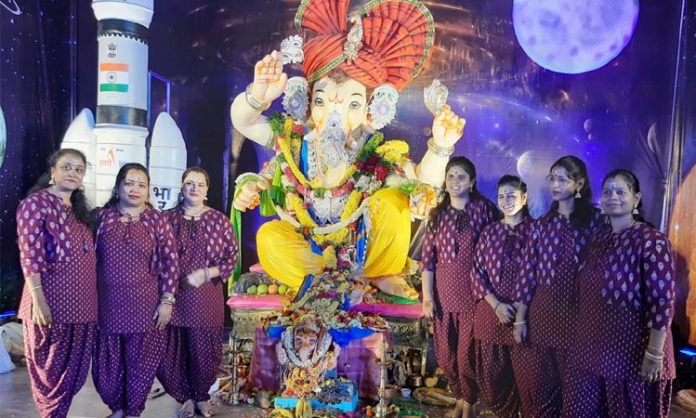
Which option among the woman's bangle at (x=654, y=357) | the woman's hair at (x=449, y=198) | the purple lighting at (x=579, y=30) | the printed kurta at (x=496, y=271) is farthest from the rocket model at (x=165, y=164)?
the woman's bangle at (x=654, y=357)

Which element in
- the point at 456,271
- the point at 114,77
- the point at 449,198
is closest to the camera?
the point at 456,271

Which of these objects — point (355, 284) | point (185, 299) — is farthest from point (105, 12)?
point (355, 284)

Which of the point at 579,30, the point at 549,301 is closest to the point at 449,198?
the point at 549,301

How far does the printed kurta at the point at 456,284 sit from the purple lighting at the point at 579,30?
1.68 m

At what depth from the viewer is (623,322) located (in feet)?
10.1

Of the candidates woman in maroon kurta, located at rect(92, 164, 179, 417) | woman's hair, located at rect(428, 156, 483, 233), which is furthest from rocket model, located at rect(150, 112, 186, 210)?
woman's hair, located at rect(428, 156, 483, 233)

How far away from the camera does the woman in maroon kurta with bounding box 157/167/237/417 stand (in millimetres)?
4004

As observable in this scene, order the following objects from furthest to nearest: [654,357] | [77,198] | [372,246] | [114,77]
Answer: [114,77]
[372,246]
[77,198]
[654,357]

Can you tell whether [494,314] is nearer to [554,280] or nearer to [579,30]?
[554,280]

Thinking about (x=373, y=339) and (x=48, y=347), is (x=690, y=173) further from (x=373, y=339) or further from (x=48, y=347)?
(x=48, y=347)

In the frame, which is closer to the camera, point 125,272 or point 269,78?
point 125,272

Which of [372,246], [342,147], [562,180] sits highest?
[342,147]

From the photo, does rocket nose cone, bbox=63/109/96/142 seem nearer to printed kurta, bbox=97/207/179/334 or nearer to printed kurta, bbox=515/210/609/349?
printed kurta, bbox=97/207/179/334

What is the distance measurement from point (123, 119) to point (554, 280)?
3807mm
